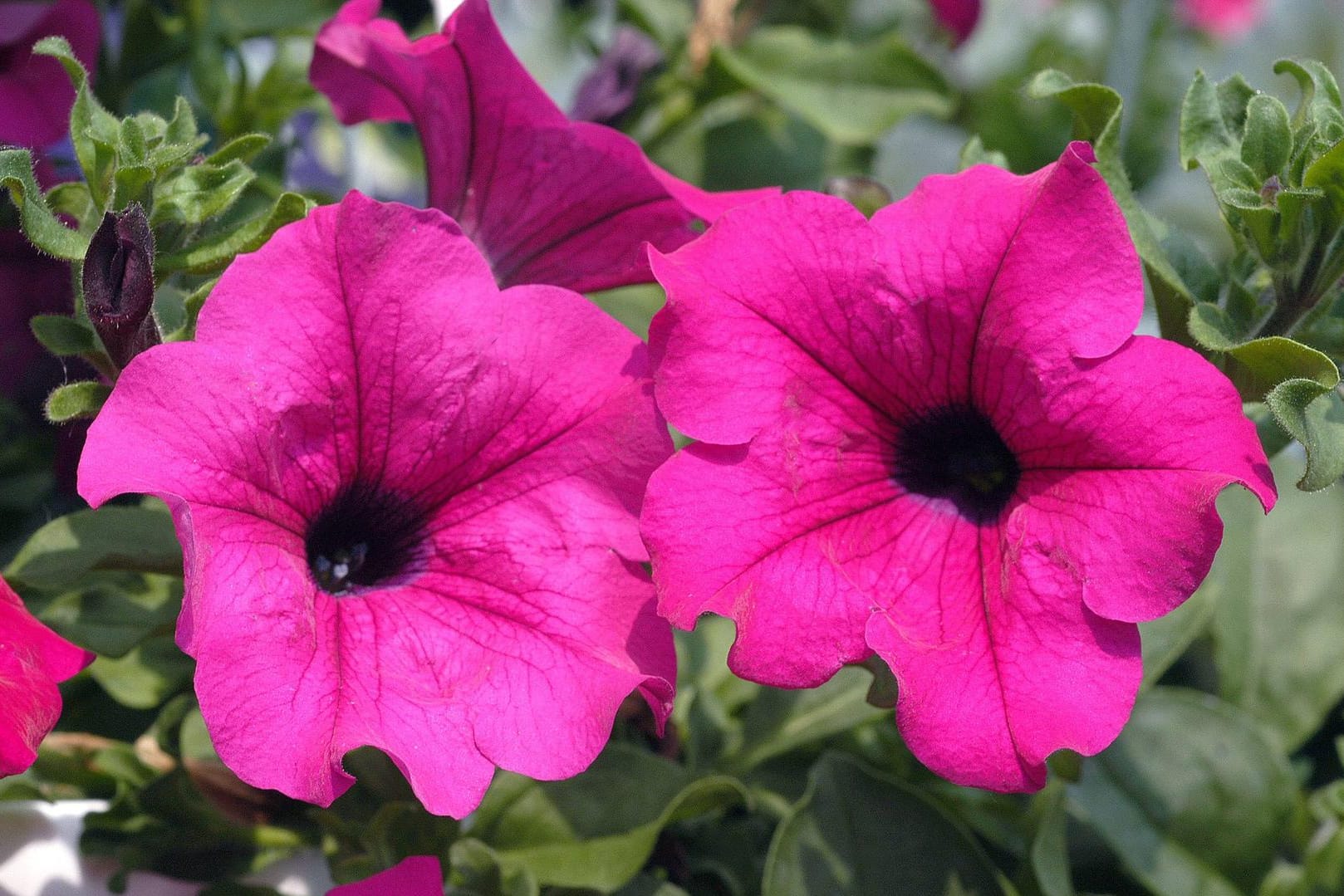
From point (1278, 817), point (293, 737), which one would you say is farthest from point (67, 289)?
point (1278, 817)

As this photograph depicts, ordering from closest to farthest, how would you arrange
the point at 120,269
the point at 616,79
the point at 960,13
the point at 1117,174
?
the point at 120,269
the point at 1117,174
the point at 616,79
the point at 960,13

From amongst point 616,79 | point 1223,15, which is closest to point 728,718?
point 616,79

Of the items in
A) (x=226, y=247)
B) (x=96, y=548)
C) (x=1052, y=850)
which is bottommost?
(x=1052, y=850)

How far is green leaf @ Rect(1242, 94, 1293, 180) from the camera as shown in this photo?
510 millimetres

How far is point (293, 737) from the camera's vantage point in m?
0.43

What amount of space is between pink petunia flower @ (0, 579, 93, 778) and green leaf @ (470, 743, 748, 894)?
215mm

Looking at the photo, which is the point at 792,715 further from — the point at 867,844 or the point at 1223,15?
the point at 1223,15

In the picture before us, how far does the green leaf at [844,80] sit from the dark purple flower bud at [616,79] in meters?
0.07

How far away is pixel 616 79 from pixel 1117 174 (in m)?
0.56

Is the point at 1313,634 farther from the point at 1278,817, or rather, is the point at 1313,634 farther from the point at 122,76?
the point at 122,76

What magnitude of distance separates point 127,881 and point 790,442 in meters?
0.41

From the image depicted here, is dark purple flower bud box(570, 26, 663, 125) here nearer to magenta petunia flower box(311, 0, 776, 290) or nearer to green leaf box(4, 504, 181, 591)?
magenta petunia flower box(311, 0, 776, 290)

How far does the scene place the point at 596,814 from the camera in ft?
2.09

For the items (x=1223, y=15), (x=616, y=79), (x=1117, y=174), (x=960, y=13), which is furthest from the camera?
(x=1223, y=15)
